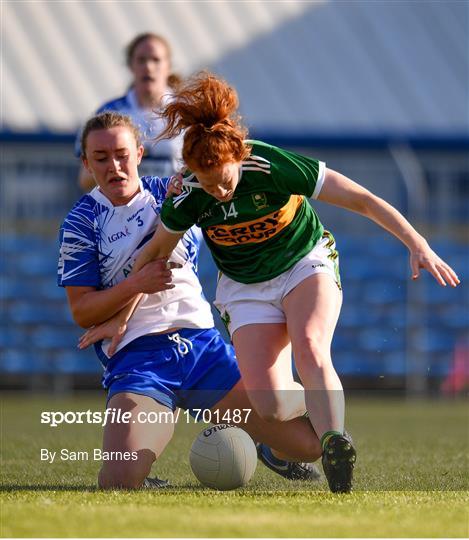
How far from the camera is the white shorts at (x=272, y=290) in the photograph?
504 centimetres

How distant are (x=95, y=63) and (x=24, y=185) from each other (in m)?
2.44

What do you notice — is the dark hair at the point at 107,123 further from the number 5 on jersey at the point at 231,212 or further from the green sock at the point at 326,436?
the green sock at the point at 326,436

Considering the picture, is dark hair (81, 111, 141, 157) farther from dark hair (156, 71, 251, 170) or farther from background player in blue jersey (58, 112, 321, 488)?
dark hair (156, 71, 251, 170)

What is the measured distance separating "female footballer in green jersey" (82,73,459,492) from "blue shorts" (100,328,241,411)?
194 mm

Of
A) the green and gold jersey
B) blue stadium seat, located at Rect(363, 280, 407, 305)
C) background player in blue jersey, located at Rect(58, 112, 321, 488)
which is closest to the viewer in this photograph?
the green and gold jersey

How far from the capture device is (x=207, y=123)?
4.71m

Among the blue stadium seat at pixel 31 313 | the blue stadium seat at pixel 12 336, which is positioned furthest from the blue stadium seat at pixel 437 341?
the blue stadium seat at pixel 12 336

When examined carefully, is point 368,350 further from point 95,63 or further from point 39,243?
point 95,63

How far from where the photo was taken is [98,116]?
5402 mm

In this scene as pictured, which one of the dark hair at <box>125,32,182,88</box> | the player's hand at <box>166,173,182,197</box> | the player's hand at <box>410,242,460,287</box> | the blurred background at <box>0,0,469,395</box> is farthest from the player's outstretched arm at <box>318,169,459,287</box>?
the blurred background at <box>0,0,469,395</box>

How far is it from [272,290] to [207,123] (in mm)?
808

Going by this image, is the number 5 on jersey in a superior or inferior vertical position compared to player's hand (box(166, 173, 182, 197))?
inferior

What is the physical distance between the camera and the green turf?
370 centimetres

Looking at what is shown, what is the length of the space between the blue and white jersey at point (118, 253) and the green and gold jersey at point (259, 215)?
33 cm
